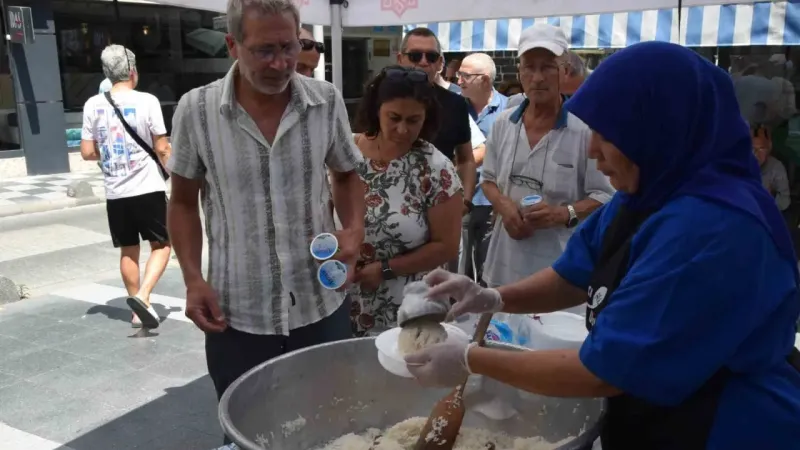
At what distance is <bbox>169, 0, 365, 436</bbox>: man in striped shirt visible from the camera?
1.88 metres

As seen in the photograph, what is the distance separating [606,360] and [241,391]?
794 mm

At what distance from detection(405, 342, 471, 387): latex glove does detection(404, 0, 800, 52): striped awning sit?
465cm

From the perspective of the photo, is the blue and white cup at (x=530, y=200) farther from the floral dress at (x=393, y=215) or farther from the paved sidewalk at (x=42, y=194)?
the paved sidewalk at (x=42, y=194)

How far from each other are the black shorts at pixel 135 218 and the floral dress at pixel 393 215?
2800 millimetres

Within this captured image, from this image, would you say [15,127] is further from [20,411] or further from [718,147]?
[718,147]

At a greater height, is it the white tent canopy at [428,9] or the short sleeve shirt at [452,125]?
the white tent canopy at [428,9]

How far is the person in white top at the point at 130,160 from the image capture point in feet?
14.8

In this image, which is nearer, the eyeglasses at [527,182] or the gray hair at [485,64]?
the eyeglasses at [527,182]

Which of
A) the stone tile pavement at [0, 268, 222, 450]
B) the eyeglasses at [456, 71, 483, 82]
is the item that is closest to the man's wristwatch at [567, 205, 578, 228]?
the stone tile pavement at [0, 268, 222, 450]

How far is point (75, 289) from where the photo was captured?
17.9ft

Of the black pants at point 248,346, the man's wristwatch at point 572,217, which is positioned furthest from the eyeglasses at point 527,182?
the black pants at point 248,346

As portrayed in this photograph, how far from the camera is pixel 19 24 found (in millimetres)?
9680

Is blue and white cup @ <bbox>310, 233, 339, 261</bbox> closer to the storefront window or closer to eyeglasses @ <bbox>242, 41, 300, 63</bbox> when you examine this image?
eyeglasses @ <bbox>242, 41, 300, 63</bbox>

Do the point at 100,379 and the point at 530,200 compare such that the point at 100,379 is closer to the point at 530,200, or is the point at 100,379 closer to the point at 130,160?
the point at 130,160
